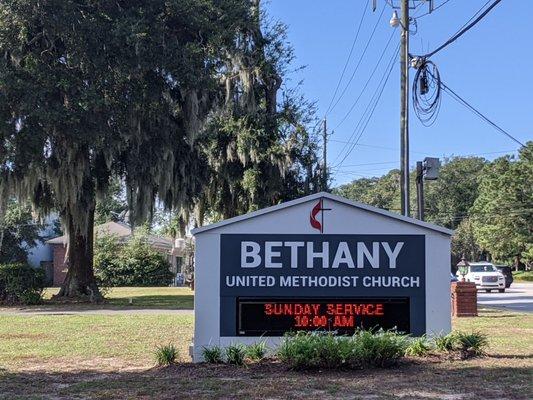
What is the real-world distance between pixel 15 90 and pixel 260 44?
489 inches

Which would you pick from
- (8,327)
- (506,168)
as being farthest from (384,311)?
(506,168)

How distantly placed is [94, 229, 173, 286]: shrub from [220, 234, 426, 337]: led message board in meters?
35.1

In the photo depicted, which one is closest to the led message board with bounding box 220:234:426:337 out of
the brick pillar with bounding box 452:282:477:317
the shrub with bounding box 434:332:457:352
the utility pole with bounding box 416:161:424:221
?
the shrub with bounding box 434:332:457:352

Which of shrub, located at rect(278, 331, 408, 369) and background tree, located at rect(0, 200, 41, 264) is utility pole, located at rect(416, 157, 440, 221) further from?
background tree, located at rect(0, 200, 41, 264)

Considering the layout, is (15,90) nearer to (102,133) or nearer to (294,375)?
(102,133)

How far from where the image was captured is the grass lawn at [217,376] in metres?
7.29

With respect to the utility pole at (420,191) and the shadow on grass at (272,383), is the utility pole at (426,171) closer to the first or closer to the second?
the utility pole at (420,191)

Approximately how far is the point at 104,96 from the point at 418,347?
11.7 m

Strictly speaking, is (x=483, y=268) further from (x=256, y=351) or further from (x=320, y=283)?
(x=256, y=351)

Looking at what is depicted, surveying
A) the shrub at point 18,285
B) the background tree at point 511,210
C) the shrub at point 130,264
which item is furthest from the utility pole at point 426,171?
the background tree at point 511,210

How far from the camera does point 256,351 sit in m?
9.30

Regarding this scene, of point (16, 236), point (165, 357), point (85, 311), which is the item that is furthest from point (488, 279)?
point (16, 236)

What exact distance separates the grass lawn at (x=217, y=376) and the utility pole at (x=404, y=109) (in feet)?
21.1

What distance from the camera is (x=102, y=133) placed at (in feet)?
60.4
